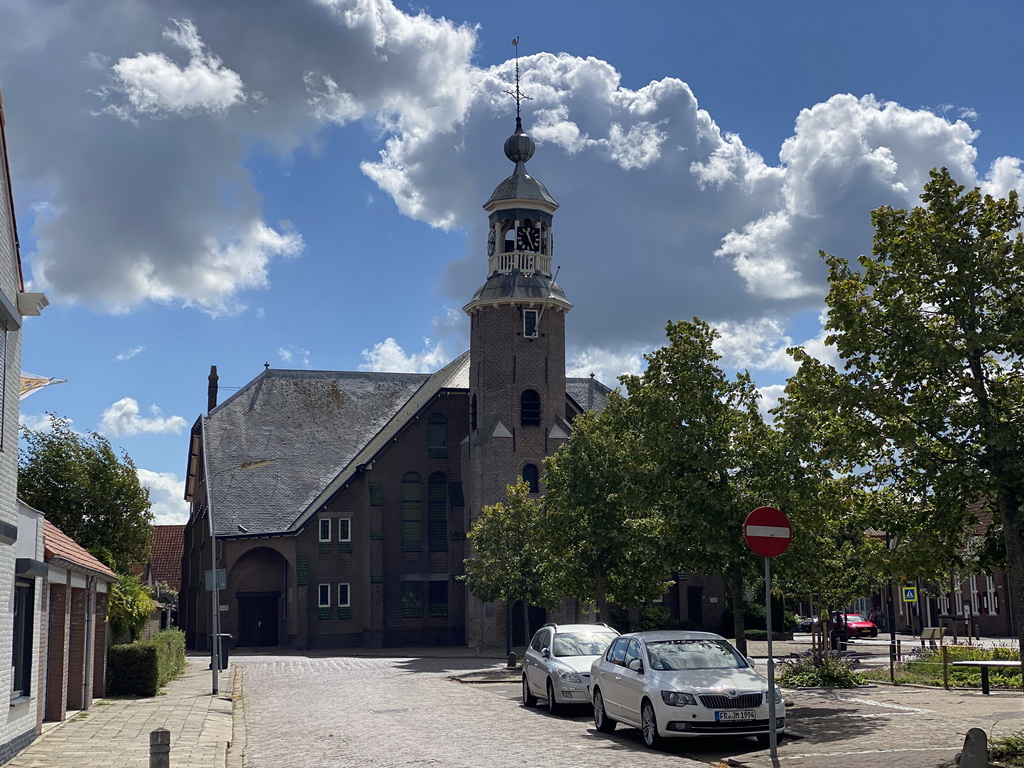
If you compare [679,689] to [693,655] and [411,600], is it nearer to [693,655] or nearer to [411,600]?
[693,655]

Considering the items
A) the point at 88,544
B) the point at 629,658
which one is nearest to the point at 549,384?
the point at 88,544

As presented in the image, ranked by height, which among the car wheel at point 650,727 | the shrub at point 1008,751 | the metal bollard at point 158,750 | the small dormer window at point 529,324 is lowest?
the car wheel at point 650,727

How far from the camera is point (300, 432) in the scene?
5959 cm

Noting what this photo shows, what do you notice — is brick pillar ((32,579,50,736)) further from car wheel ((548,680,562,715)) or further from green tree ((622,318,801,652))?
green tree ((622,318,801,652))

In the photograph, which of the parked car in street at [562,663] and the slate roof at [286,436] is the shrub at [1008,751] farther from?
the slate roof at [286,436]

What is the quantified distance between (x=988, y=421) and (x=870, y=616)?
2259 inches

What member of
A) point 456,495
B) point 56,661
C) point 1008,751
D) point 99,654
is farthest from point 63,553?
point 456,495

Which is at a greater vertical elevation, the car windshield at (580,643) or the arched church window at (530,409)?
the arched church window at (530,409)

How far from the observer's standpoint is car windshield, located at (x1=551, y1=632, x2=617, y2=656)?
20.6 m

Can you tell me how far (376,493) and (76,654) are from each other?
3093 centimetres

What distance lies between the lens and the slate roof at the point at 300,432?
2089 inches

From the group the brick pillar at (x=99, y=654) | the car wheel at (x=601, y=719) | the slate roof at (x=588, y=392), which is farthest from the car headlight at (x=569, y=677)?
the slate roof at (x=588, y=392)

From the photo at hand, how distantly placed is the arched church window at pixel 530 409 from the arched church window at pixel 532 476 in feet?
6.17

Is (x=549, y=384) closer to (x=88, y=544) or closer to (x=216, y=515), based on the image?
(x=216, y=515)
